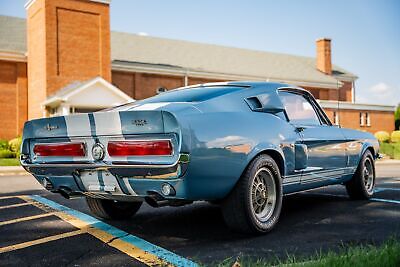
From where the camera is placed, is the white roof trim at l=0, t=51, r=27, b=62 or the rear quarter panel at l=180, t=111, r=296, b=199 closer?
the rear quarter panel at l=180, t=111, r=296, b=199

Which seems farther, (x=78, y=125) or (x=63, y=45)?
(x=63, y=45)

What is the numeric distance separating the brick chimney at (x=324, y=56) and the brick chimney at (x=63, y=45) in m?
23.5

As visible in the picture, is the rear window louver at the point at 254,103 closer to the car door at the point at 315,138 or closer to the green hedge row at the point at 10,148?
the car door at the point at 315,138

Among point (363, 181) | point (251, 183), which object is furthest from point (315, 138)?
point (363, 181)

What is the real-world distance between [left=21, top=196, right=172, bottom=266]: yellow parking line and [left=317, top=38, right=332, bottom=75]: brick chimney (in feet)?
134

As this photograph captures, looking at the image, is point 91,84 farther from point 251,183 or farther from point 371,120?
point 371,120

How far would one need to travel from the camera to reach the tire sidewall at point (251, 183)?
13.7 ft

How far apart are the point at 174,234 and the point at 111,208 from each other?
109cm

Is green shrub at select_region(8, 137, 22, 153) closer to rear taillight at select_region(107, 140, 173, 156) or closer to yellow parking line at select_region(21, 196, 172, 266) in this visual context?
yellow parking line at select_region(21, 196, 172, 266)

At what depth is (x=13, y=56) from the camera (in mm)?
27312

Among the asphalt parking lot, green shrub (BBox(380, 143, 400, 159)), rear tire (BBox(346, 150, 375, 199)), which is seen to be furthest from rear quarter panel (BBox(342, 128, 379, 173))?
green shrub (BBox(380, 143, 400, 159))

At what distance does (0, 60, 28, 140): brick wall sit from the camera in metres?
27.1

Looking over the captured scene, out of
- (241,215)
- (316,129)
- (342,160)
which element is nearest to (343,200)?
(342,160)

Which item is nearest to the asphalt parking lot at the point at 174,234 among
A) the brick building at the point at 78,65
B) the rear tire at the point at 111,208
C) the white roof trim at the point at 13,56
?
the rear tire at the point at 111,208
